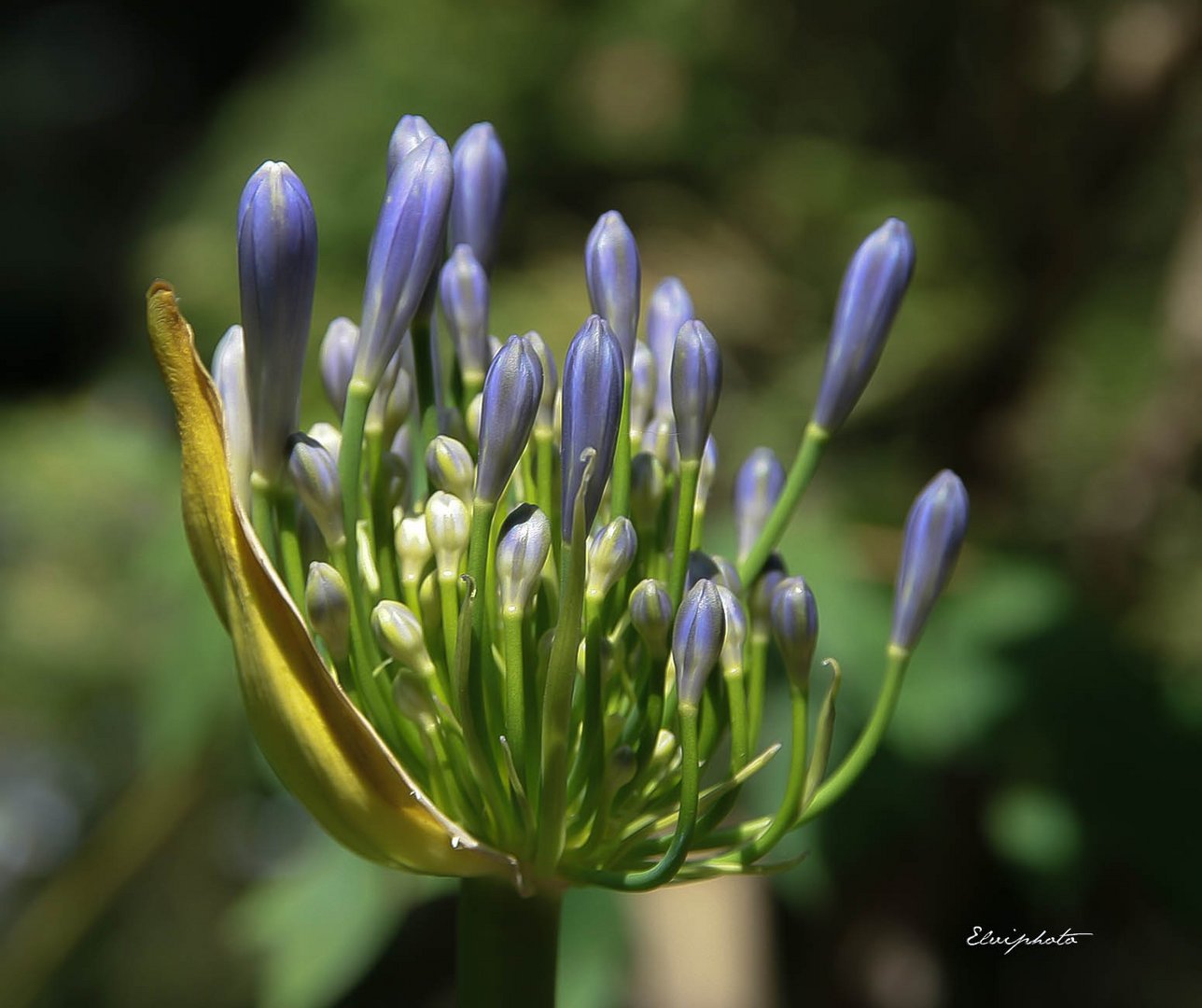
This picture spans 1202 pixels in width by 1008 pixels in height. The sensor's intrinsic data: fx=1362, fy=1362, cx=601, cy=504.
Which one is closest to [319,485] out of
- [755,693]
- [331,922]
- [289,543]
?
[289,543]

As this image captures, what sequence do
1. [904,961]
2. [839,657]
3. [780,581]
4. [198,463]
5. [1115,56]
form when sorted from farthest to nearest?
[1115,56] → [904,961] → [839,657] → [780,581] → [198,463]

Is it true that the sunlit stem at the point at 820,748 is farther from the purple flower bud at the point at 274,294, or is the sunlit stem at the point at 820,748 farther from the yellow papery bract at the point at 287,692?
the purple flower bud at the point at 274,294

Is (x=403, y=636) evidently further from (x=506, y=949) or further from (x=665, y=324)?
(x=665, y=324)

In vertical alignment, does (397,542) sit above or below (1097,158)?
below

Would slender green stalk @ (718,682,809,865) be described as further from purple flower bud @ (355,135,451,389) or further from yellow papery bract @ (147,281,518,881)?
purple flower bud @ (355,135,451,389)

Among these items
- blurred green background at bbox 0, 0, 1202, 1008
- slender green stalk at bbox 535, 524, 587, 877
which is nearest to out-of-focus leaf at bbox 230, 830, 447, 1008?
blurred green background at bbox 0, 0, 1202, 1008

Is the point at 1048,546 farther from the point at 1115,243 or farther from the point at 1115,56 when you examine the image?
the point at 1115,56

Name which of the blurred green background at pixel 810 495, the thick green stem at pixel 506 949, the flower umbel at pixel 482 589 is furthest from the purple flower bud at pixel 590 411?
the blurred green background at pixel 810 495

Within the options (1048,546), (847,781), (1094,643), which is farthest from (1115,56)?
(847,781)
